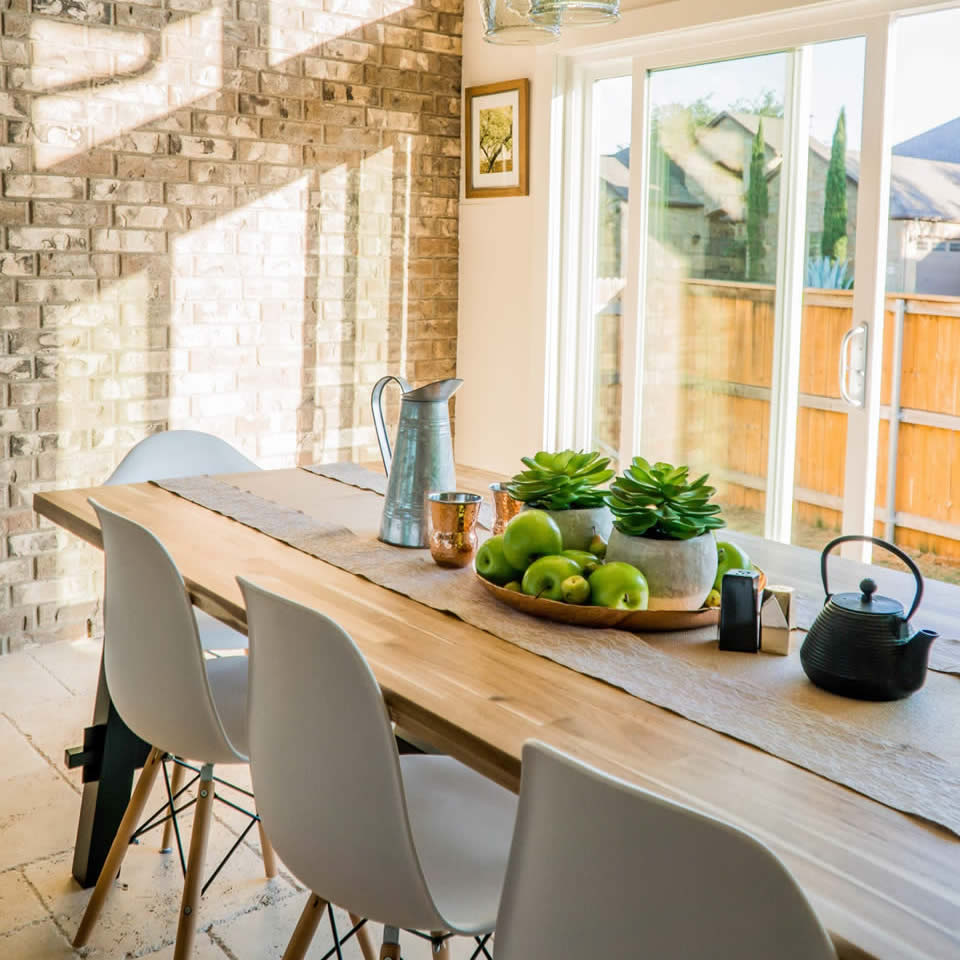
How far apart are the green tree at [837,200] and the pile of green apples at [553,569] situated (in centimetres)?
196

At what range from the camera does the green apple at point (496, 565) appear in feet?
5.72

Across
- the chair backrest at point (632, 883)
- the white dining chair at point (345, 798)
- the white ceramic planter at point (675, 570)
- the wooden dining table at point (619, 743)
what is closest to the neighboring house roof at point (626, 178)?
the wooden dining table at point (619, 743)

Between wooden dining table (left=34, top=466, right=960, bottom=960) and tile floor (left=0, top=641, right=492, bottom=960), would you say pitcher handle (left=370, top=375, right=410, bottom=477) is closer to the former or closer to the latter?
wooden dining table (left=34, top=466, right=960, bottom=960)

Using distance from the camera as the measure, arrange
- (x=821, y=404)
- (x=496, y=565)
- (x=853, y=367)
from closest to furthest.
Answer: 1. (x=496, y=565)
2. (x=853, y=367)
3. (x=821, y=404)

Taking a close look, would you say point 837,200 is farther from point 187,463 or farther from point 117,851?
point 117,851

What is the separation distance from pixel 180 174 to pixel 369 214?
0.78m

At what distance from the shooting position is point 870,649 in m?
1.32

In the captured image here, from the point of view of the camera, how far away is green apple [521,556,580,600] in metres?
1.63

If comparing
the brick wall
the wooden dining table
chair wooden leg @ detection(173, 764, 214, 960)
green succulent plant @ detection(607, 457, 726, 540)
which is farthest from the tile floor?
the brick wall

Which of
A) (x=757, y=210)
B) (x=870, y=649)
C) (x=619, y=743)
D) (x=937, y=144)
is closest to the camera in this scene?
(x=619, y=743)

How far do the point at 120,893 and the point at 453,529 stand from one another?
43.3 inches

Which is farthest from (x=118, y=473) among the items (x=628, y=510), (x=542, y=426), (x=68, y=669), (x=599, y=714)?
(x=542, y=426)

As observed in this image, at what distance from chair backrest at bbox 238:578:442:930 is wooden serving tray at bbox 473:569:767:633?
1.33 feet

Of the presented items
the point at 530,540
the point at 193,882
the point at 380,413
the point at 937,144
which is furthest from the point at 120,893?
the point at 937,144
